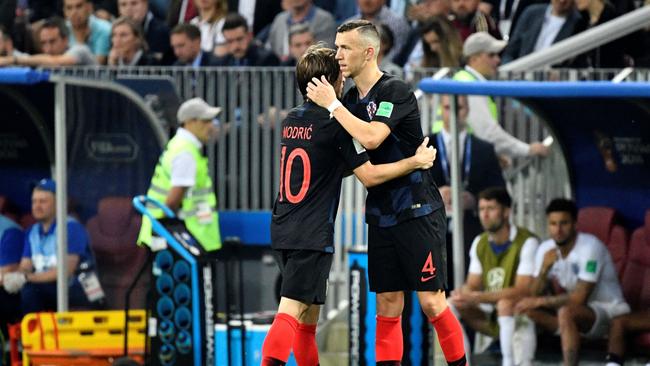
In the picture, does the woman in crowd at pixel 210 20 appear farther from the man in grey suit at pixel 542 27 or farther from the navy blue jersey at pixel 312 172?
the navy blue jersey at pixel 312 172

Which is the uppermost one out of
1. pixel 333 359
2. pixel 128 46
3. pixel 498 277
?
pixel 128 46

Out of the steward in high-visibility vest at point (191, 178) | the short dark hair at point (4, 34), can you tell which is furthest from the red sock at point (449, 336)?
the short dark hair at point (4, 34)

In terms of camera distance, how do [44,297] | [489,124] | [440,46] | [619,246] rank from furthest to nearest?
1. [440,46]
2. [44,297]
3. [489,124]
4. [619,246]

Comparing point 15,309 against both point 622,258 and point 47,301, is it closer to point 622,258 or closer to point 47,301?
point 47,301

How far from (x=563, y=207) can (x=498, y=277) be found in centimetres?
63

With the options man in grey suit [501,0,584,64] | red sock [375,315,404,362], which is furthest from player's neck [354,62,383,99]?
man in grey suit [501,0,584,64]

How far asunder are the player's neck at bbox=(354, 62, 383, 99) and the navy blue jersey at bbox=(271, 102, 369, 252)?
0.96ft

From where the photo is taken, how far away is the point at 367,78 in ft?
28.9

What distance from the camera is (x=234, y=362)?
11.3 meters

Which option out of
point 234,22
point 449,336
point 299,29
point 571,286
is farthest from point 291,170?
point 234,22

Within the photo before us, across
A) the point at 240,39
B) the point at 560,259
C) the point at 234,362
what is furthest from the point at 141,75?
the point at 560,259

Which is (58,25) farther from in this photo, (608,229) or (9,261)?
(608,229)

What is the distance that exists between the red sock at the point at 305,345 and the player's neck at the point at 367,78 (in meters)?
1.29

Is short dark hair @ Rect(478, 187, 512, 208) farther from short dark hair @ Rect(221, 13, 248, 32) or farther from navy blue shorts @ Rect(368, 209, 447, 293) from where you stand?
short dark hair @ Rect(221, 13, 248, 32)
